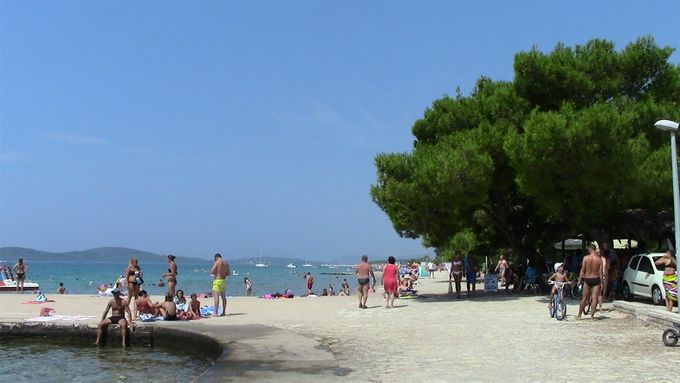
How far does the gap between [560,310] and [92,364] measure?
31.6 feet

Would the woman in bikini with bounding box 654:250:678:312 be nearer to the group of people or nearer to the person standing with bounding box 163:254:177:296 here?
the group of people

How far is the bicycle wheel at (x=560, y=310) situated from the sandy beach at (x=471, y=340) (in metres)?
0.26

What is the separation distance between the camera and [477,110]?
72.2 ft

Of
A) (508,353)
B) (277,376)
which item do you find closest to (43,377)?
(277,376)

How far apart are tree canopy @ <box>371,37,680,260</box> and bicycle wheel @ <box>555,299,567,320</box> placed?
4396 mm

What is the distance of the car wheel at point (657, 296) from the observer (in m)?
Answer: 15.9

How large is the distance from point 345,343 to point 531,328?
4.06 meters

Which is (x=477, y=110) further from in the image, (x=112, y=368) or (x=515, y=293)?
(x=112, y=368)

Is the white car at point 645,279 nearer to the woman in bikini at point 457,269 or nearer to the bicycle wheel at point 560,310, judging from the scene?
the bicycle wheel at point 560,310

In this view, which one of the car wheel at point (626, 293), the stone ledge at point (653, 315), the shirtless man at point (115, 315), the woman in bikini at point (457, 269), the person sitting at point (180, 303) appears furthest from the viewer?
the woman in bikini at point (457, 269)

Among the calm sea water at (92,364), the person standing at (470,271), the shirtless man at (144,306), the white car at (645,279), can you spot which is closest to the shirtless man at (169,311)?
the shirtless man at (144,306)

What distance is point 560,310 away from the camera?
13.8 metres

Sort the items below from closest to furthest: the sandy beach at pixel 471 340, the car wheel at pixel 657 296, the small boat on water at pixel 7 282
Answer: the sandy beach at pixel 471 340 < the car wheel at pixel 657 296 < the small boat on water at pixel 7 282

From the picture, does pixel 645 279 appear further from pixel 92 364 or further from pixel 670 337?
pixel 92 364
